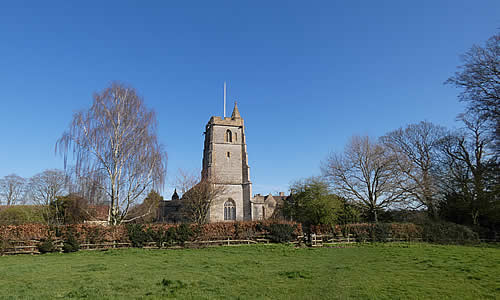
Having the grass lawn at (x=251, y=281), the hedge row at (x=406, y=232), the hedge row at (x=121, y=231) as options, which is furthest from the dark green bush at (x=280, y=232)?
the grass lawn at (x=251, y=281)

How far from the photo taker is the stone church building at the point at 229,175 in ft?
124

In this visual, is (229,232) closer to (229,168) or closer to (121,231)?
(121,231)

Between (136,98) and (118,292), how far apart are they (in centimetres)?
1497

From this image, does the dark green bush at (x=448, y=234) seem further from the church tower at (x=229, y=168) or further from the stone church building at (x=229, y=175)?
the church tower at (x=229, y=168)

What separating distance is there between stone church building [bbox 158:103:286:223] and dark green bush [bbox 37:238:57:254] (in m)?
19.6

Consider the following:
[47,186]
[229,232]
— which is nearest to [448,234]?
[229,232]

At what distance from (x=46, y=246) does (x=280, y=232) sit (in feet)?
45.2

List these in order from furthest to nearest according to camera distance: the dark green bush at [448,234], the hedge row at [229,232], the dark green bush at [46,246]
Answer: the dark green bush at [448,234] → the hedge row at [229,232] → the dark green bush at [46,246]

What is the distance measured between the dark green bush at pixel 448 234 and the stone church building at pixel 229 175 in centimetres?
1727

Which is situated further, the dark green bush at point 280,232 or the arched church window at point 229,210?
the arched church window at point 229,210

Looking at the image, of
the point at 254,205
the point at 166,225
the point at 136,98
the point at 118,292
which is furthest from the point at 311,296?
the point at 254,205

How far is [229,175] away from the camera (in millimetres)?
39656

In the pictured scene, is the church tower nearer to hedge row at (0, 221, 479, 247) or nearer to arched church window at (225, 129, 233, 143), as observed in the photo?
arched church window at (225, 129, 233, 143)

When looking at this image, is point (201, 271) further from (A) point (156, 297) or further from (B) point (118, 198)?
(B) point (118, 198)
